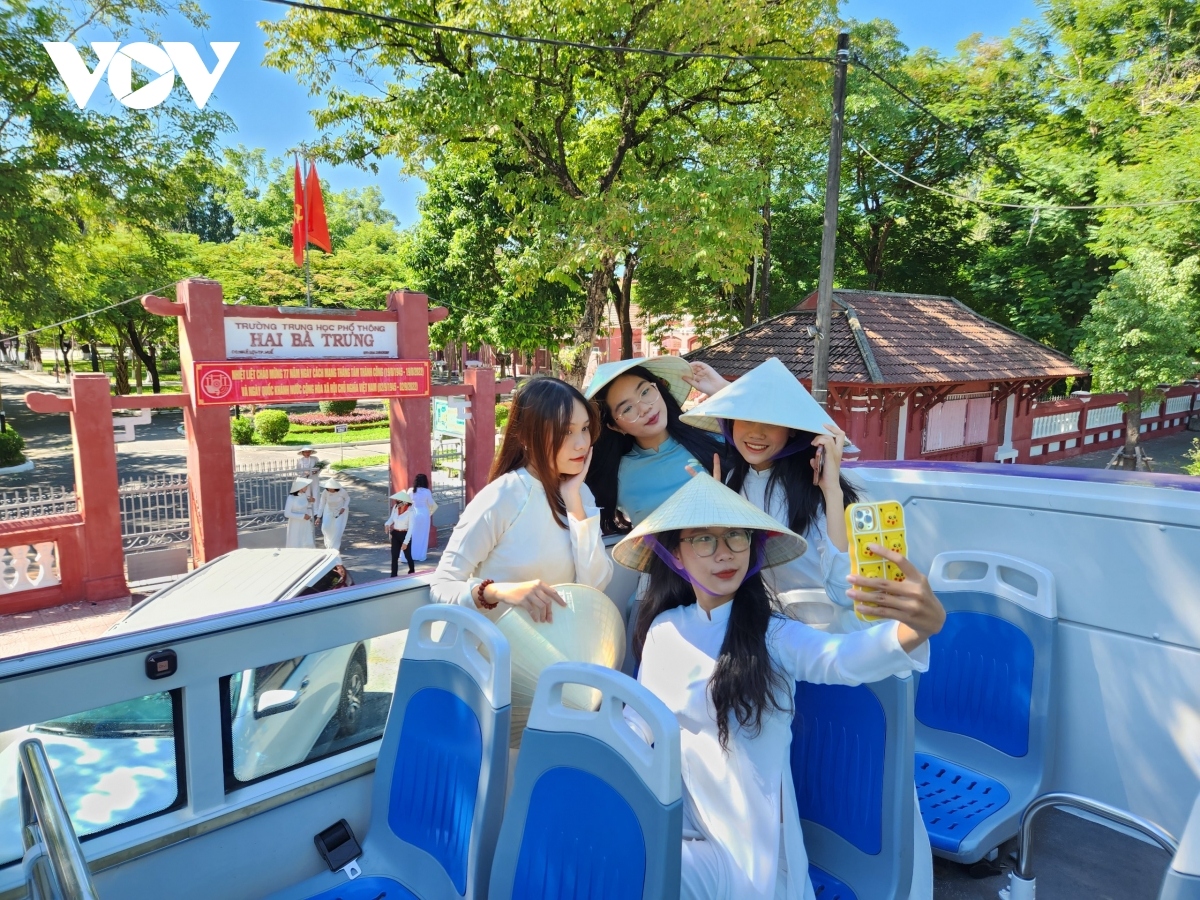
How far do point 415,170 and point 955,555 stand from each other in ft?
39.6

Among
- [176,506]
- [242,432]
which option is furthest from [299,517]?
[242,432]

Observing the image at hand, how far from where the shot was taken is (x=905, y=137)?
61.2 feet

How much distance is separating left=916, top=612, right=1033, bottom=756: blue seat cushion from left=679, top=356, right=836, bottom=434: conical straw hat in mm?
1155

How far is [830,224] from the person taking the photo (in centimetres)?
891

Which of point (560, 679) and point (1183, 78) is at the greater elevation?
point (1183, 78)

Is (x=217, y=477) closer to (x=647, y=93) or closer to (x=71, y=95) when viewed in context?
(x=71, y=95)

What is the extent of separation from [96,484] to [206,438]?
4.17 feet

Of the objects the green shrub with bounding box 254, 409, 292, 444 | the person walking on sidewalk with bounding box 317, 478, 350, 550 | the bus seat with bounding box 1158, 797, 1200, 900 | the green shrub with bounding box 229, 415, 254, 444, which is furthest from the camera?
the green shrub with bounding box 229, 415, 254, 444

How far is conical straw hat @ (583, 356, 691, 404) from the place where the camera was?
2.54 m

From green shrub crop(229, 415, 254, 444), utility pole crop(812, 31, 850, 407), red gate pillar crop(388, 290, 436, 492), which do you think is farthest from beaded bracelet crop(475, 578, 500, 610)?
green shrub crop(229, 415, 254, 444)

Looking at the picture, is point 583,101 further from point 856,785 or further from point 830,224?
point 856,785

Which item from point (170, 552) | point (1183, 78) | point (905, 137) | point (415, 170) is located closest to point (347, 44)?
point (415, 170)

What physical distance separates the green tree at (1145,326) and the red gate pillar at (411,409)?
41.7ft

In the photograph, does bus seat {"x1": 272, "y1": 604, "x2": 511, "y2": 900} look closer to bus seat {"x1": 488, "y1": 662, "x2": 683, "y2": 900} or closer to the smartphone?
bus seat {"x1": 488, "y1": 662, "x2": 683, "y2": 900}
